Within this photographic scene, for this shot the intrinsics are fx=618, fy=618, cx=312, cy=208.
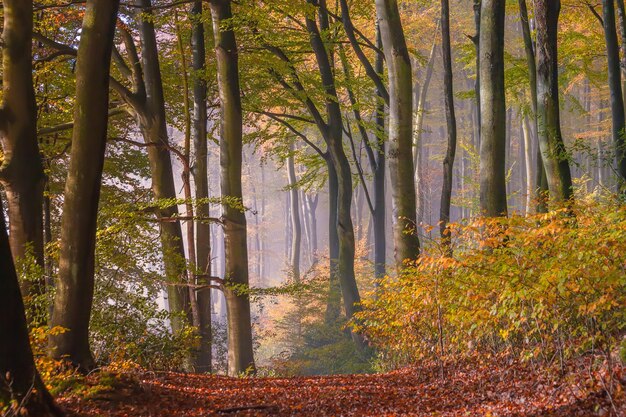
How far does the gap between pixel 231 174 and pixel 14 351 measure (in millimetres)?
7060

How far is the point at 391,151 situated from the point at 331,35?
727 centimetres

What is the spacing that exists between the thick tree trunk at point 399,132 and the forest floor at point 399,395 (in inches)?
88.8

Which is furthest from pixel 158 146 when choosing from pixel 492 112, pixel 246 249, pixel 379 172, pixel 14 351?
pixel 379 172

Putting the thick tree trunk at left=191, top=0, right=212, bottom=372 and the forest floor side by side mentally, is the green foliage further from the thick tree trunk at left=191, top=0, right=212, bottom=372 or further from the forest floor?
the thick tree trunk at left=191, top=0, right=212, bottom=372

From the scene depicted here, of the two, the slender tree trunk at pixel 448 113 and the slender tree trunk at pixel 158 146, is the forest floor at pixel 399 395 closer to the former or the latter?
the slender tree trunk at pixel 158 146

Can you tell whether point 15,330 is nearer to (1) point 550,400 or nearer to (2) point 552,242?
(1) point 550,400

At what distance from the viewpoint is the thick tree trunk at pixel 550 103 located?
932cm

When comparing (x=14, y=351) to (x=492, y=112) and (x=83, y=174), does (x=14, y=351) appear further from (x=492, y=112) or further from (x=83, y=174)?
(x=492, y=112)

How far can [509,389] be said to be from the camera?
5.99m

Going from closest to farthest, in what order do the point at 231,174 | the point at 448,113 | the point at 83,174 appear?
the point at 83,174 < the point at 231,174 < the point at 448,113

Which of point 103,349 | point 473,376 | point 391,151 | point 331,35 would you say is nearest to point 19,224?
point 103,349

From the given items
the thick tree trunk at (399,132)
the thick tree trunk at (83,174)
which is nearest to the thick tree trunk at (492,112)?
the thick tree trunk at (399,132)

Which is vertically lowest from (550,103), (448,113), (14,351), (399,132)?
(14,351)

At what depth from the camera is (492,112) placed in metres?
9.47
